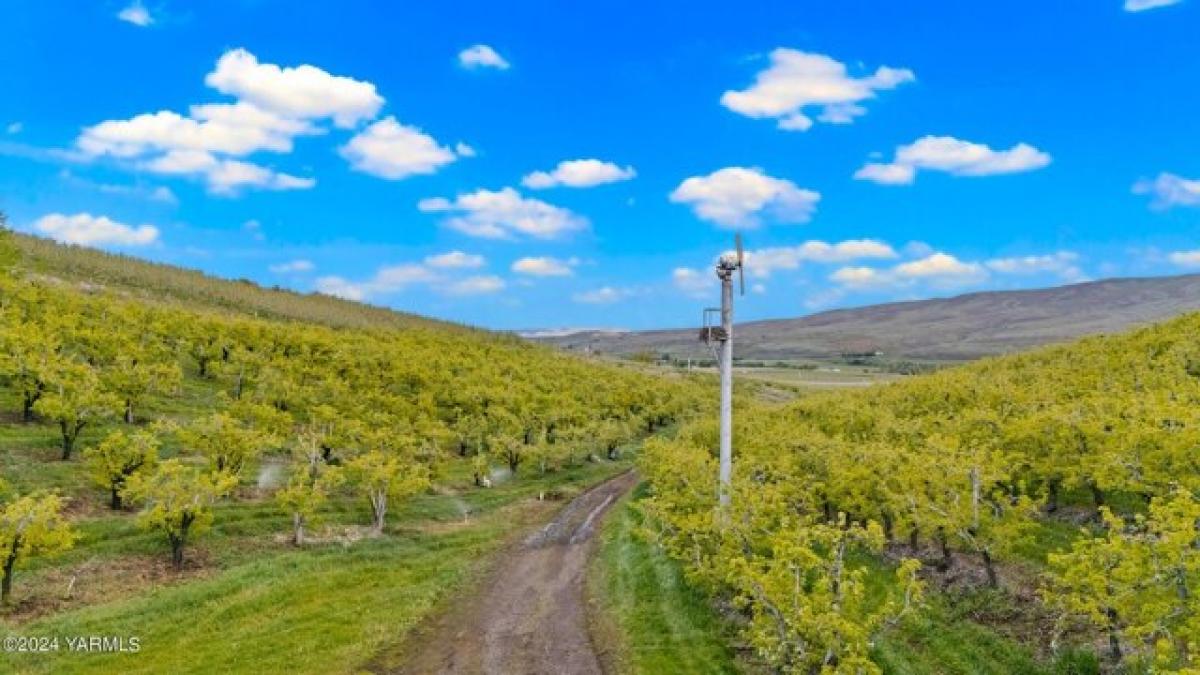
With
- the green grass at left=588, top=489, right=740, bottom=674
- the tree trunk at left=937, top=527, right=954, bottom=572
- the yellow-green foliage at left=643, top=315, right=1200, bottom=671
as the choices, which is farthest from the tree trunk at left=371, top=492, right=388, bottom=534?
the tree trunk at left=937, top=527, right=954, bottom=572

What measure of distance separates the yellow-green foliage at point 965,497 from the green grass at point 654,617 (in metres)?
1.92

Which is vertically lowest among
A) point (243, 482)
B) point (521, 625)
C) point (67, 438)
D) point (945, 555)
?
point (521, 625)

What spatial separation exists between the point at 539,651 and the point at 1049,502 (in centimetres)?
3227

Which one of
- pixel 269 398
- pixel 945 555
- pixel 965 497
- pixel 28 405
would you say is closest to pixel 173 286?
pixel 269 398

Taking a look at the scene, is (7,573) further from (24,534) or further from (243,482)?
(243,482)

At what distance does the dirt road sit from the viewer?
2633cm

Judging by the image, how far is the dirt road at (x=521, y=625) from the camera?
86.4ft

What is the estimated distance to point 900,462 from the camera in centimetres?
3378

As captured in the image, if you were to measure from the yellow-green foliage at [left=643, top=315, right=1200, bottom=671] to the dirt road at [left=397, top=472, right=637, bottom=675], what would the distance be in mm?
5525

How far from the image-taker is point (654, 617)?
99.8ft

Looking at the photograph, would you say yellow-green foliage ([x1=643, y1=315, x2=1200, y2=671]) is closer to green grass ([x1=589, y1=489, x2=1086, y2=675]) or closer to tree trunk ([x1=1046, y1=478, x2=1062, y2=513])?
tree trunk ([x1=1046, y1=478, x2=1062, y2=513])

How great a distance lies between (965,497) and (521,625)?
1867cm

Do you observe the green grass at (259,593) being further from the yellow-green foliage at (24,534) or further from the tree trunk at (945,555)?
the tree trunk at (945,555)

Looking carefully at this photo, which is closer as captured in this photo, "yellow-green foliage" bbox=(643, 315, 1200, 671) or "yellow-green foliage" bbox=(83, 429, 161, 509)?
"yellow-green foliage" bbox=(643, 315, 1200, 671)
